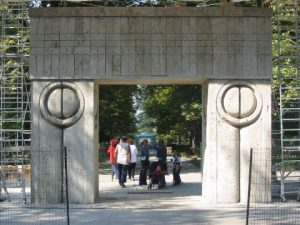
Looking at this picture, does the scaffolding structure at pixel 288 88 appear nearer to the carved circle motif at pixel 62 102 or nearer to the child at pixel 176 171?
the child at pixel 176 171

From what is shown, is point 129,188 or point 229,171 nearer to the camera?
point 229,171

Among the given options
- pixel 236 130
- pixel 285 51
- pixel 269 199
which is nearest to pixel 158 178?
pixel 236 130

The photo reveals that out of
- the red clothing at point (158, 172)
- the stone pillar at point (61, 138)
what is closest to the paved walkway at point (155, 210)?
the stone pillar at point (61, 138)

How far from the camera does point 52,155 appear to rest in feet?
54.0

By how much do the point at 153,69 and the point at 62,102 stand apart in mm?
2659

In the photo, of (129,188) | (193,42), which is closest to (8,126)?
(129,188)

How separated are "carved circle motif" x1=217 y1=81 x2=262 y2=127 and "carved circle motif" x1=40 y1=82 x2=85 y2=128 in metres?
3.86

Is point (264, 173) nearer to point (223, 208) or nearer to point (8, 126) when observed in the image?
point (223, 208)

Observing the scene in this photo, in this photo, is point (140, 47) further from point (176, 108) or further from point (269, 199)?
point (176, 108)

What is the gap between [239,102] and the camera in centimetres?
1661

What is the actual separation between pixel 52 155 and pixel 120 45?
139 inches

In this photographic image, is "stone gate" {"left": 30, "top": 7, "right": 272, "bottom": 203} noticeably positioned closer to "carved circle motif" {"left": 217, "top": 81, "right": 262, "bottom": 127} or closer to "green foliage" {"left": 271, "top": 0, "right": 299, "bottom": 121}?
"carved circle motif" {"left": 217, "top": 81, "right": 262, "bottom": 127}

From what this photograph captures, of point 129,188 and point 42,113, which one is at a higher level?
point 42,113

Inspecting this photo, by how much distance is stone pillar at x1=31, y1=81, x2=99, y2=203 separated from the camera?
53.8 ft
